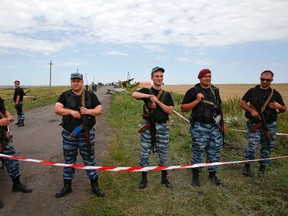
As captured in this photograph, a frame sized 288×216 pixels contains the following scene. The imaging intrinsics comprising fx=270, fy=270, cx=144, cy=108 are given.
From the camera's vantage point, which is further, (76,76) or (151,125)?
(151,125)

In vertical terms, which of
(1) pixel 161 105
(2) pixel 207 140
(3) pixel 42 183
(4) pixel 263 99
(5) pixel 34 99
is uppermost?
(4) pixel 263 99

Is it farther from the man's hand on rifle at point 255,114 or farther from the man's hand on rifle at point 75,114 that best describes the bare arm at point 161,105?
the man's hand on rifle at point 255,114

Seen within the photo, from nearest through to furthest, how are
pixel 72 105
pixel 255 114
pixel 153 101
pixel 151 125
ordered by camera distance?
1. pixel 72 105
2. pixel 153 101
3. pixel 151 125
4. pixel 255 114

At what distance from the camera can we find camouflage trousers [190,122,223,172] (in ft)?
15.1

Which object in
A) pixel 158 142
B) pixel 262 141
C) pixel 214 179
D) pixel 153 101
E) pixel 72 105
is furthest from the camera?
pixel 262 141

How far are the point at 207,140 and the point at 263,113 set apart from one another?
4.01 feet

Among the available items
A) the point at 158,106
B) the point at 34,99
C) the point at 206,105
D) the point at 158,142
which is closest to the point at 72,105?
the point at 158,106

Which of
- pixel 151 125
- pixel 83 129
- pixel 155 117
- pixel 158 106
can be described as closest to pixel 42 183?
pixel 83 129

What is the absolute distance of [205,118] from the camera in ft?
14.8

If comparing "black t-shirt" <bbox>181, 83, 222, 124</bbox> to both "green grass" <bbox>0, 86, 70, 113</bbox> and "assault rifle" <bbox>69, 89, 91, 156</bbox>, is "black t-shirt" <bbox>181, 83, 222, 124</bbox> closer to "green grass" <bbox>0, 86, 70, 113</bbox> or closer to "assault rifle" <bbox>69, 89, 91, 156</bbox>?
"assault rifle" <bbox>69, 89, 91, 156</bbox>

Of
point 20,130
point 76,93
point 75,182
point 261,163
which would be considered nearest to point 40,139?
point 20,130

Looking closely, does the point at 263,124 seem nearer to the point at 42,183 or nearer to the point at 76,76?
the point at 76,76

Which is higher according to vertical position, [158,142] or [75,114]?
[75,114]

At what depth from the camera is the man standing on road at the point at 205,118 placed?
4.48 m
